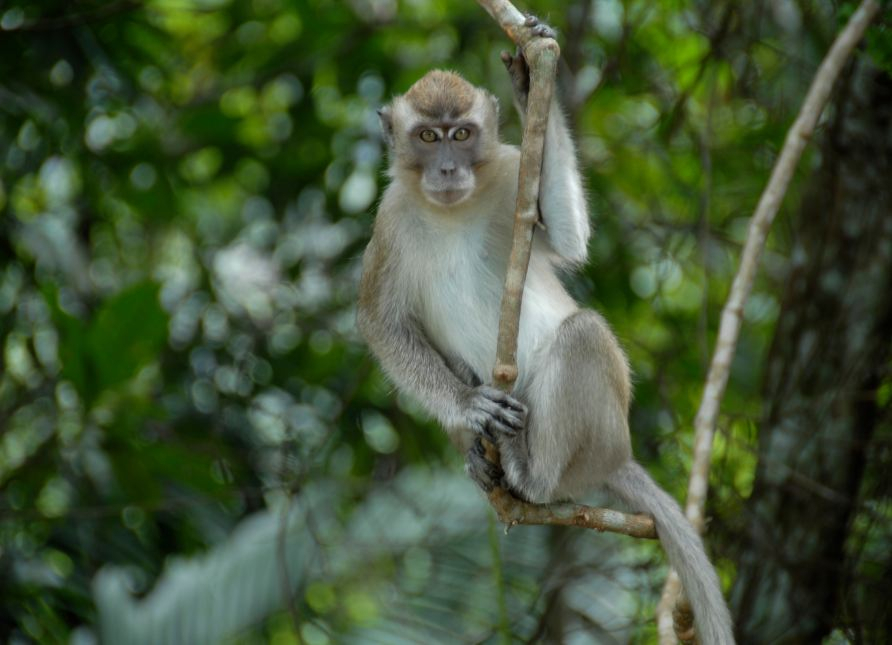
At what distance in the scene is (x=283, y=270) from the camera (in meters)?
8.95

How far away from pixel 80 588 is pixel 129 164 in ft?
10.1

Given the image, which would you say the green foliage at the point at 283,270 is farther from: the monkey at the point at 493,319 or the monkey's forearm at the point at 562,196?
the monkey's forearm at the point at 562,196

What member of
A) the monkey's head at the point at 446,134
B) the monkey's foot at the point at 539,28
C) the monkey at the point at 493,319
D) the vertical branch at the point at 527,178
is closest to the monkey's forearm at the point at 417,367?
the monkey at the point at 493,319

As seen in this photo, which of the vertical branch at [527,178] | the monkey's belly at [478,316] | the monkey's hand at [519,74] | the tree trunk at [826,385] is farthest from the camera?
the tree trunk at [826,385]

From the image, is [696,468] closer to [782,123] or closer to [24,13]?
[782,123]

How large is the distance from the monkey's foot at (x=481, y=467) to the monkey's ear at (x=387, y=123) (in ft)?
5.16

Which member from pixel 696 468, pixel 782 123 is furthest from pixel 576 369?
pixel 782 123

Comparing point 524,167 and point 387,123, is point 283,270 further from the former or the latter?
point 524,167

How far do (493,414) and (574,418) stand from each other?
1.19 ft

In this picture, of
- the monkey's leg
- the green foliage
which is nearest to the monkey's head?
the monkey's leg

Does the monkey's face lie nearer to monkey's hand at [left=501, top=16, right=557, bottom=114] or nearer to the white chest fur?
the white chest fur

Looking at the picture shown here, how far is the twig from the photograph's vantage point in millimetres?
5406

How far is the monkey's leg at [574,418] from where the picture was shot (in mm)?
5098

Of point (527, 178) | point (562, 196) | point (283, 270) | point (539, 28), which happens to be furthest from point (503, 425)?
point (283, 270)
